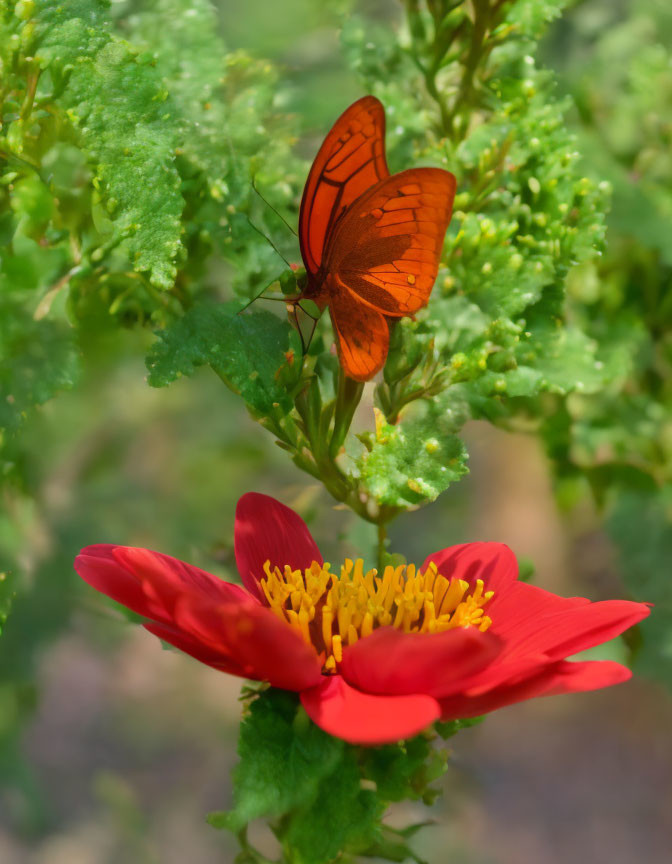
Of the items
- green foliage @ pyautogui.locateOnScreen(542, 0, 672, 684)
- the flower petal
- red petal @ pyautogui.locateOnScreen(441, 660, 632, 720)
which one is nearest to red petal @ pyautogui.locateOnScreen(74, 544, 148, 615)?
the flower petal

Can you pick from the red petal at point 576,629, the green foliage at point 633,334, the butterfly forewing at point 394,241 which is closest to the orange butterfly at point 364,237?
the butterfly forewing at point 394,241

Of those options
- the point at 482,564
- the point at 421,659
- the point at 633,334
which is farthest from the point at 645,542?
the point at 421,659

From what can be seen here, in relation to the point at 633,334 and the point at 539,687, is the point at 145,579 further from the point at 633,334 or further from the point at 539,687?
the point at 633,334

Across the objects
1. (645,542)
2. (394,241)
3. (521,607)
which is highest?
(394,241)

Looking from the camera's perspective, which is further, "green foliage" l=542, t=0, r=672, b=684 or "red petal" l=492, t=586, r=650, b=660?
"green foliage" l=542, t=0, r=672, b=684

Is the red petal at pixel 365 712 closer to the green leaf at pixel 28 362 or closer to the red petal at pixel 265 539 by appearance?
the red petal at pixel 265 539

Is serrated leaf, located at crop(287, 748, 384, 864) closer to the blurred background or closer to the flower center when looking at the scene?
the flower center

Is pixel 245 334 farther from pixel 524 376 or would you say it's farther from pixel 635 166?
pixel 635 166
